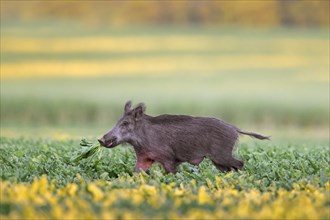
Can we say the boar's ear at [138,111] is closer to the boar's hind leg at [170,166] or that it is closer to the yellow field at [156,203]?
the boar's hind leg at [170,166]

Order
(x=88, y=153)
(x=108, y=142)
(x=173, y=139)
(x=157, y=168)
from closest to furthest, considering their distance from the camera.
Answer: (x=108, y=142) → (x=173, y=139) → (x=88, y=153) → (x=157, y=168)

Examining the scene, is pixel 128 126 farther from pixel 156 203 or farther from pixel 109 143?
pixel 156 203

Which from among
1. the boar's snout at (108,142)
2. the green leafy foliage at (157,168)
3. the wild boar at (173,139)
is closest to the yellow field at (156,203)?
the green leafy foliage at (157,168)

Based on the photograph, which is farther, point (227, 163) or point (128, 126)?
point (227, 163)

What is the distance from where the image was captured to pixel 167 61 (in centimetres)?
5222

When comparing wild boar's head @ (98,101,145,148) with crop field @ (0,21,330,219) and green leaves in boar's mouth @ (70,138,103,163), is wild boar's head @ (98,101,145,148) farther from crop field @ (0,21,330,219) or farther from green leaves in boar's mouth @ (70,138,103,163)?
green leaves in boar's mouth @ (70,138,103,163)

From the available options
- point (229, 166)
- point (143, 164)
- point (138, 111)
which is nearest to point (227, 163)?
point (229, 166)

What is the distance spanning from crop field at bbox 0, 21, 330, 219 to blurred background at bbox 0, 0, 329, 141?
84 millimetres

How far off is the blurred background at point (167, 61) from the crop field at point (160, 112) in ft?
0.28

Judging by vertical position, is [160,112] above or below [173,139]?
below

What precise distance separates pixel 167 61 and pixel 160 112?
1482 centimetres

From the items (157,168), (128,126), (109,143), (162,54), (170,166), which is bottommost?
(157,168)

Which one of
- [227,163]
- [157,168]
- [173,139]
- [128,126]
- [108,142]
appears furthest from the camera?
[157,168]

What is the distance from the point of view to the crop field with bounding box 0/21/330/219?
8.03 meters
